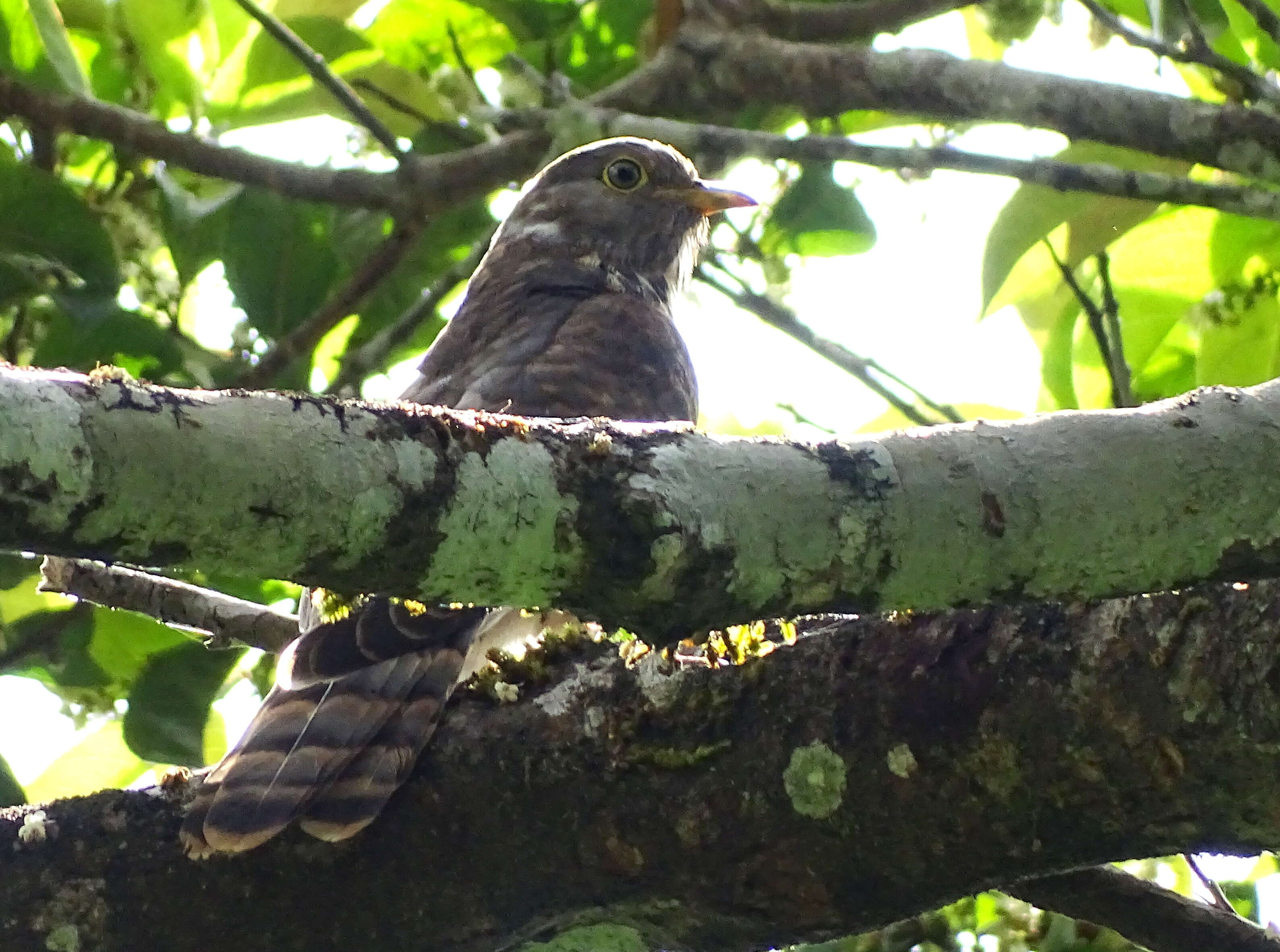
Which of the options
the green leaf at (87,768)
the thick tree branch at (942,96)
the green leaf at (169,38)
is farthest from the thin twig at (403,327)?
the green leaf at (87,768)

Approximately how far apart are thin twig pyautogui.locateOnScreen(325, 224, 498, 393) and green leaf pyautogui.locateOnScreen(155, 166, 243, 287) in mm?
510

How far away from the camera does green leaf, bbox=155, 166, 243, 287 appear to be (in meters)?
4.09

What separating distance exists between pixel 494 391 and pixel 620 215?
6.57 feet

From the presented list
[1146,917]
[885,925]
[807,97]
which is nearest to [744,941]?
[885,925]

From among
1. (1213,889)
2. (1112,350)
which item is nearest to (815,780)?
(1213,889)

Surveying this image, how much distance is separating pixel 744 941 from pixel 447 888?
492 mm

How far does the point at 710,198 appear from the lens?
5.27 m

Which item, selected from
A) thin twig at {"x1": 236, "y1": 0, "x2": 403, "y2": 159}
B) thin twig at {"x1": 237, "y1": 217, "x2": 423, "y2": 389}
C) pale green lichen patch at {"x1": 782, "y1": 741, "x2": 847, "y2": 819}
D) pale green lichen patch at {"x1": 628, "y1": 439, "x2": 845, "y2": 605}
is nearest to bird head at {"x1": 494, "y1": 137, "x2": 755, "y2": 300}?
thin twig at {"x1": 237, "y1": 217, "x2": 423, "y2": 389}

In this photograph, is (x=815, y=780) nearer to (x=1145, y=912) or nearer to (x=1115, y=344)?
(x=1145, y=912)

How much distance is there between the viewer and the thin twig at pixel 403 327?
14.3ft

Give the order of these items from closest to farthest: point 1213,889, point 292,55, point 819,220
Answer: point 1213,889 → point 292,55 → point 819,220

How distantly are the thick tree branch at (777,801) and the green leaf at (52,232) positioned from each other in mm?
1828

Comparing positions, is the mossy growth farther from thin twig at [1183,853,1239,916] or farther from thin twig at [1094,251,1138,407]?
thin twig at [1094,251,1138,407]

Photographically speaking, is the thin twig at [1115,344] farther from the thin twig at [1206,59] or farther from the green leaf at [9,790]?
the green leaf at [9,790]
